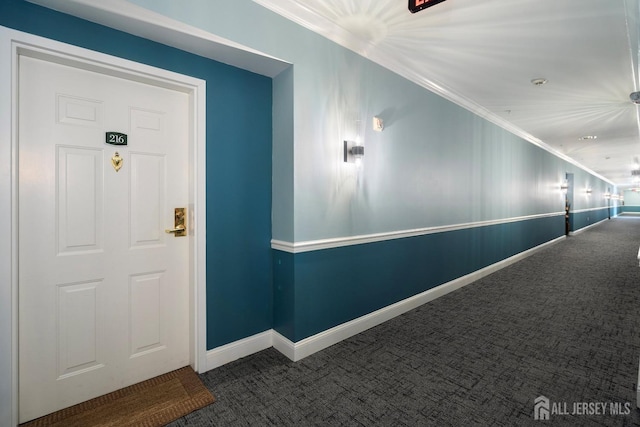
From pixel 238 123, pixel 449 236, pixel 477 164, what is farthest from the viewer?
pixel 477 164

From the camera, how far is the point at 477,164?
15.2ft

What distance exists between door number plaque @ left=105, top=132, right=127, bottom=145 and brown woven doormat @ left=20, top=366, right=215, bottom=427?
5.47 ft

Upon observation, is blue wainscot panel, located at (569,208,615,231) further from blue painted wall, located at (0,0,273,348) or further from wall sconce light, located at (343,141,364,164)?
blue painted wall, located at (0,0,273,348)

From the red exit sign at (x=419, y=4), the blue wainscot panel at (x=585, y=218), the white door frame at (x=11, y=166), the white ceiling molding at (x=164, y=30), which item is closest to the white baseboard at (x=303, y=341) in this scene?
the white door frame at (x=11, y=166)

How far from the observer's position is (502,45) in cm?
288

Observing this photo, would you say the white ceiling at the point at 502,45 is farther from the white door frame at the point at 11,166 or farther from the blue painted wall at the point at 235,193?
the white door frame at the point at 11,166

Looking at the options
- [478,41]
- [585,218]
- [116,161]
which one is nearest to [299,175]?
[116,161]

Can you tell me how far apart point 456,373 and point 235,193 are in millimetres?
2192

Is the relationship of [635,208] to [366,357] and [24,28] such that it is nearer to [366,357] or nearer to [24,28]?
[366,357]

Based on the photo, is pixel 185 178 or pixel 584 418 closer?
pixel 584 418

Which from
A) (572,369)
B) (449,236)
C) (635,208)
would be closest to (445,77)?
(449,236)

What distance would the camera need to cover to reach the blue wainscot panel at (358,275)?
7.98 feet

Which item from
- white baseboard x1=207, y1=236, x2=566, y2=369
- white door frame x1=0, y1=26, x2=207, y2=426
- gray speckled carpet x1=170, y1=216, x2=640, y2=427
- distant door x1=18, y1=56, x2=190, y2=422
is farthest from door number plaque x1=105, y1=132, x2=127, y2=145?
gray speckled carpet x1=170, y1=216, x2=640, y2=427

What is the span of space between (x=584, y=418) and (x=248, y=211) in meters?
2.59
